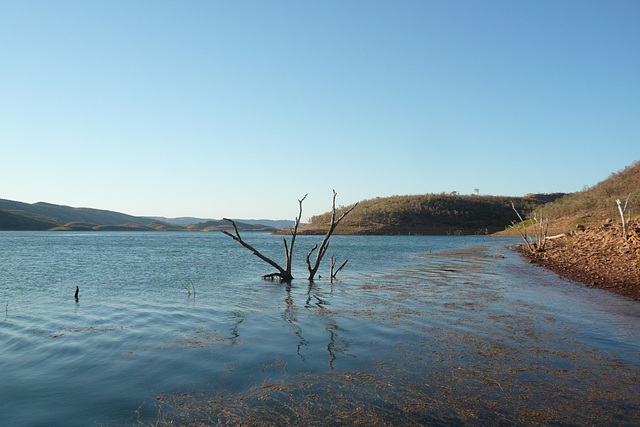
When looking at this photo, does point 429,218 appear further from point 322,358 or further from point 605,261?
point 322,358

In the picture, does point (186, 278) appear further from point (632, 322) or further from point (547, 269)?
point (547, 269)

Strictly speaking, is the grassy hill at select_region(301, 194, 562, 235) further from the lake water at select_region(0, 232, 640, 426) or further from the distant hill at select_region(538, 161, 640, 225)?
the lake water at select_region(0, 232, 640, 426)

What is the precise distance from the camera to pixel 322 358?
34.0ft

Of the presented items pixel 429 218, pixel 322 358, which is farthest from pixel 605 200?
pixel 429 218

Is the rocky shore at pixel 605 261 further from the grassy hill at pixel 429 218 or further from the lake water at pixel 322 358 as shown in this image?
the grassy hill at pixel 429 218

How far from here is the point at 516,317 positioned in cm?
1500

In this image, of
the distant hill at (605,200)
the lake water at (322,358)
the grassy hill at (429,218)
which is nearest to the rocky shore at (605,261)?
the lake water at (322,358)

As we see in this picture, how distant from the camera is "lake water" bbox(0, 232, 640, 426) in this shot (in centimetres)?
722

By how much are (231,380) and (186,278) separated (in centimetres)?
2111

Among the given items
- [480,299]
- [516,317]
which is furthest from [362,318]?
[480,299]

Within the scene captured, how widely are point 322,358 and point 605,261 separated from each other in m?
24.7

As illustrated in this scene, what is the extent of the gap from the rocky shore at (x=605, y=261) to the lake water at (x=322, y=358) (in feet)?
6.66

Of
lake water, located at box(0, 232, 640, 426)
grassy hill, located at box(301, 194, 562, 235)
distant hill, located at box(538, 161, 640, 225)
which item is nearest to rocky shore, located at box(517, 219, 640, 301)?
lake water, located at box(0, 232, 640, 426)

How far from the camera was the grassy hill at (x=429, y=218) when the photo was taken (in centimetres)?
16412
